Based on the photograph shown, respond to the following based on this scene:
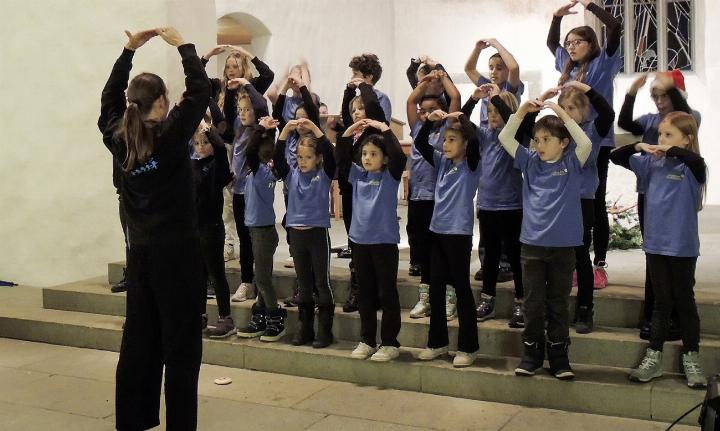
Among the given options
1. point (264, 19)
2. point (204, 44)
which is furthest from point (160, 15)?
point (264, 19)

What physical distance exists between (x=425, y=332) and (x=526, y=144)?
1212 millimetres

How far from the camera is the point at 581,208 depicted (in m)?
4.55

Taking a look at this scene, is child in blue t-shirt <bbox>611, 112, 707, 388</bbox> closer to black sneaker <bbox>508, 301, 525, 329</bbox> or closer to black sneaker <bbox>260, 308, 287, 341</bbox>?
black sneaker <bbox>508, 301, 525, 329</bbox>

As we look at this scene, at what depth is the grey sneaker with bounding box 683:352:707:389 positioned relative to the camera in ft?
13.5

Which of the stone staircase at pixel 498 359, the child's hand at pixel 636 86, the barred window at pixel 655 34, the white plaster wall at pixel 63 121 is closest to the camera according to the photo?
the stone staircase at pixel 498 359

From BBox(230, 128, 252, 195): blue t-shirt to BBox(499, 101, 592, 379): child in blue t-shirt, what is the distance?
6.73 feet

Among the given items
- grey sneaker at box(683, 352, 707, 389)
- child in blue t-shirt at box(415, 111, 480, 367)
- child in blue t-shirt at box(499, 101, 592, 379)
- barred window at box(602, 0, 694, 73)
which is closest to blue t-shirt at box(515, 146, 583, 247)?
child in blue t-shirt at box(499, 101, 592, 379)

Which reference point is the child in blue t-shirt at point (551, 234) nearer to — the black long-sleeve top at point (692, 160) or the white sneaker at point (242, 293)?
the black long-sleeve top at point (692, 160)

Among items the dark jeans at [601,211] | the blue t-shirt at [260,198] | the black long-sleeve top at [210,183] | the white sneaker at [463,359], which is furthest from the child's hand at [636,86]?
the black long-sleeve top at [210,183]

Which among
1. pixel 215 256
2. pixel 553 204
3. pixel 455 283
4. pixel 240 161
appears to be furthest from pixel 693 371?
pixel 240 161

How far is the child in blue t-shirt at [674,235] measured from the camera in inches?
163

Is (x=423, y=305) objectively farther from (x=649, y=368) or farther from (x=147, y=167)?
(x=147, y=167)

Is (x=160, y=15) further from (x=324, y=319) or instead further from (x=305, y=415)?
(x=305, y=415)

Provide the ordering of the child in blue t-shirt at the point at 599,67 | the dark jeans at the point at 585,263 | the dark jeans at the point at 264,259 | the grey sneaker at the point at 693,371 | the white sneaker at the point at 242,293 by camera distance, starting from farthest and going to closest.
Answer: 1. the white sneaker at the point at 242,293
2. the dark jeans at the point at 264,259
3. the child in blue t-shirt at the point at 599,67
4. the dark jeans at the point at 585,263
5. the grey sneaker at the point at 693,371
